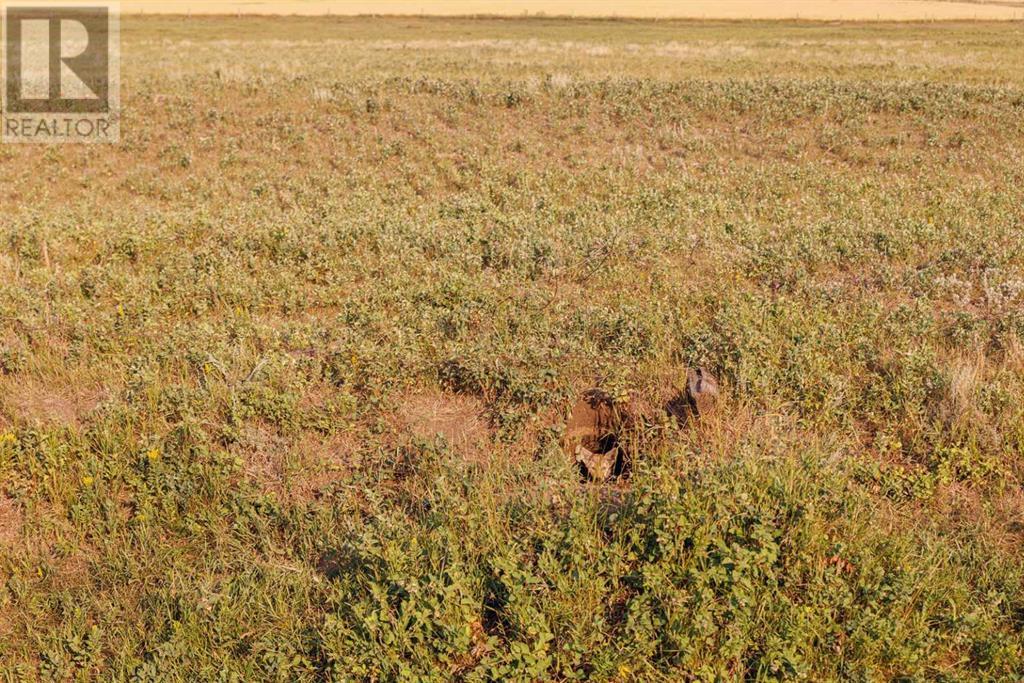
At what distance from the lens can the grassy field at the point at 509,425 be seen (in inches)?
149

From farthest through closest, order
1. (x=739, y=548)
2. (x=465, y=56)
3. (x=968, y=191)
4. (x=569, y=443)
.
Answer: (x=465, y=56) < (x=968, y=191) < (x=569, y=443) < (x=739, y=548)

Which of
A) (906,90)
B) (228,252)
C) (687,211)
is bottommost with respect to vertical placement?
(228,252)

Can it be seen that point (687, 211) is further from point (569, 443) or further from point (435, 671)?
point (435, 671)

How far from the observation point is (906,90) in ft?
59.0

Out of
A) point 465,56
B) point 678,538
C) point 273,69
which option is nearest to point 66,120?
point 273,69

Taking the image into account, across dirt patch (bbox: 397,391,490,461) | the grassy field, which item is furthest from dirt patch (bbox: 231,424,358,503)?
dirt patch (bbox: 397,391,490,461)

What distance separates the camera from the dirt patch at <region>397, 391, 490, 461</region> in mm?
5664

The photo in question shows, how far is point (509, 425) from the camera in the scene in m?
5.79

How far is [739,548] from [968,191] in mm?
10248
